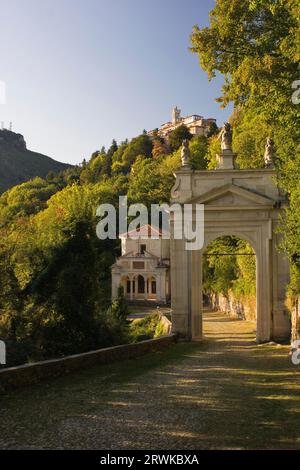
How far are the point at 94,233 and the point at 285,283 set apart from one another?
791 cm

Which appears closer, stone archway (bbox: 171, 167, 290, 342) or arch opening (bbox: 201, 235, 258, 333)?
stone archway (bbox: 171, 167, 290, 342)

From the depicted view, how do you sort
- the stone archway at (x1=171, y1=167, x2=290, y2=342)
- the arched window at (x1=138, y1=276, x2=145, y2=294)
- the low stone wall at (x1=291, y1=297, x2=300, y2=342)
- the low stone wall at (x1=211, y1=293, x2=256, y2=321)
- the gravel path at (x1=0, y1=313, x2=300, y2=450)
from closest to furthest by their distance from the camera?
the gravel path at (x1=0, y1=313, x2=300, y2=450) < the low stone wall at (x1=291, y1=297, x2=300, y2=342) < the stone archway at (x1=171, y1=167, x2=290, y2=342) < the low stone wall at (x1=211, y1=293, x2=256, y2=321) < the arched window at (x1=138, y1=276, x2=145, y2=294)

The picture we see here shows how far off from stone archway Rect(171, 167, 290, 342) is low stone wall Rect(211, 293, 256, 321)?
25.6 feet

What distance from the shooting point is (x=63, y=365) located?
12.3m

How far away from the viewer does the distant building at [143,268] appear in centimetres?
5575

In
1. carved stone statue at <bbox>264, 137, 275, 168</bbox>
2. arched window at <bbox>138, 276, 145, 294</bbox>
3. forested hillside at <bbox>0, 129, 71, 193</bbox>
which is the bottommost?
arched window at <bbox>138, 276, 145, 294</bbox>

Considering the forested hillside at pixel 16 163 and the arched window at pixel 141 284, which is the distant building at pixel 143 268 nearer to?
the arched window at pixel 141 284

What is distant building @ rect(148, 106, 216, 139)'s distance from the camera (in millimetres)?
143875

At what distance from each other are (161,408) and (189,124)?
502ft

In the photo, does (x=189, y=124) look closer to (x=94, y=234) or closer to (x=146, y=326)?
(x=146, y=326)

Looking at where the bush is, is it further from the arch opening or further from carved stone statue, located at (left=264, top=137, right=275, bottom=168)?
carved stone statue, located at (left=264, top=137, right=275, bottom=168)

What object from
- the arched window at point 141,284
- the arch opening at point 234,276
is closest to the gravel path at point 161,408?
the arch opening at point 234,276

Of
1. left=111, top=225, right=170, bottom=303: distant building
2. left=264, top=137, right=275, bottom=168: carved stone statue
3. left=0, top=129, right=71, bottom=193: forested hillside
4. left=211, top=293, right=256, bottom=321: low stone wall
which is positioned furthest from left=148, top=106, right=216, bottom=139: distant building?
left=264, top=137, right=275, bottom=168: carved stone statue

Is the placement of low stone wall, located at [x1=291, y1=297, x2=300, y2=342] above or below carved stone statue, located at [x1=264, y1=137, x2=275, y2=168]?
below
